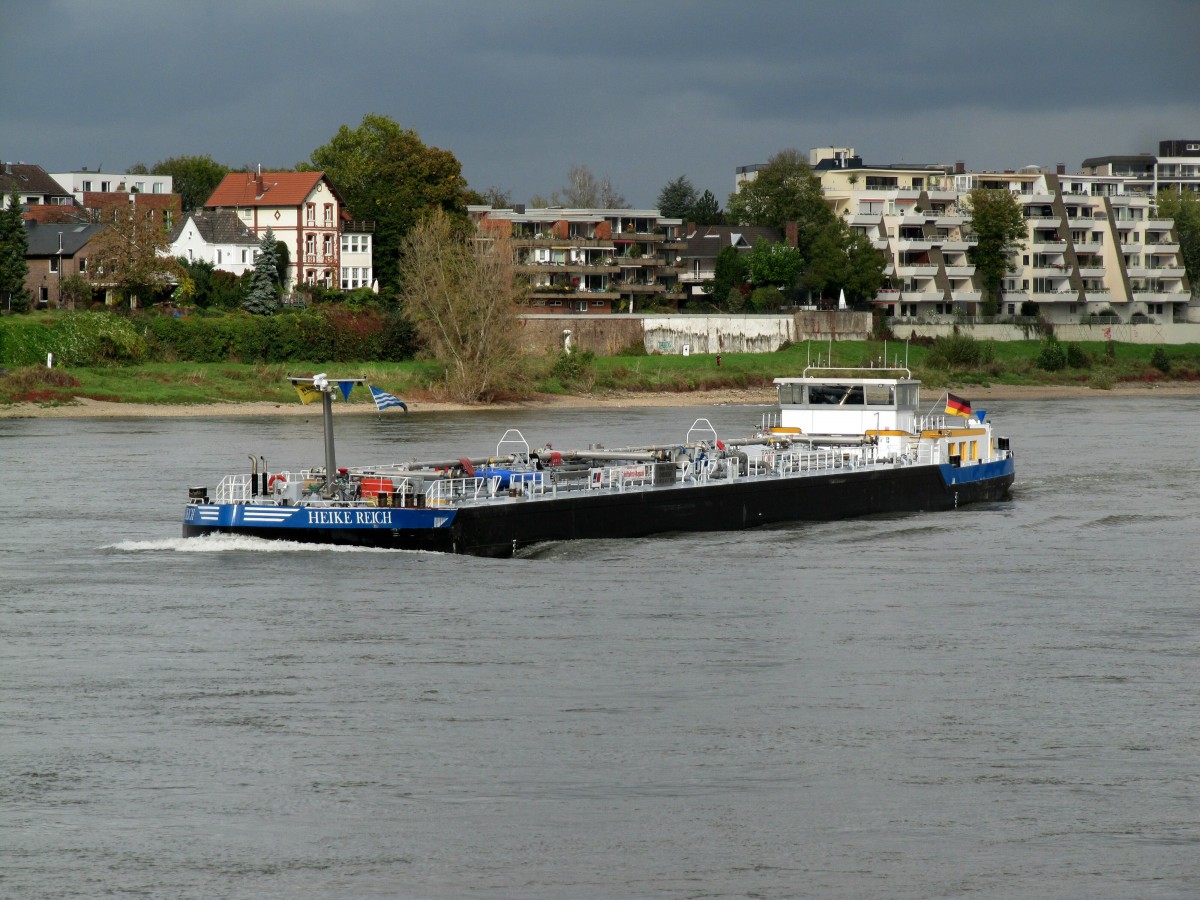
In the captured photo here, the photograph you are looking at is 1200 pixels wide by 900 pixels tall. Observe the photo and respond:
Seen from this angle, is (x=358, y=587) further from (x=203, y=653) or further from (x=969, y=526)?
(x=969, y=526)

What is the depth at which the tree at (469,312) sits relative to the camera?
286ft

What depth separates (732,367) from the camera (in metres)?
102

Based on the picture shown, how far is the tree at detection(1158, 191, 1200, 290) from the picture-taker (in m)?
149

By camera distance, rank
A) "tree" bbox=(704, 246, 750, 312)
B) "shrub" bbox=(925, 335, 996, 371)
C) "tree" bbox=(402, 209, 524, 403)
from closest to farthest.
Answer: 1. "tree" bbox=(402, 209, 524, 403)
2. "shrub" bbox=(925, 335, 996, 371)
3. "tree" bbox=(704, 246, 750, 312)

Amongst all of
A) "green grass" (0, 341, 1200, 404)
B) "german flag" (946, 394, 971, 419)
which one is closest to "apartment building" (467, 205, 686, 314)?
"green grass" (0, 341, 1200, 404)

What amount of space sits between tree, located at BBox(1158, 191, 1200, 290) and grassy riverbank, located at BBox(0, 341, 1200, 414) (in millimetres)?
27355

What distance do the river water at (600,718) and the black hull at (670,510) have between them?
0.45 metres

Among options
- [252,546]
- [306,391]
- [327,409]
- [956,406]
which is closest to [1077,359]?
[956,406]

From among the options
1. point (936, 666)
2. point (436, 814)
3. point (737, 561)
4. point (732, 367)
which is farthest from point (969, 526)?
point (732, 367)

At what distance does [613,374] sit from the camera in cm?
9638

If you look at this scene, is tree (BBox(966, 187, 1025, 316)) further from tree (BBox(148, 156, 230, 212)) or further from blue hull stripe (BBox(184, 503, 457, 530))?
blue hull stripe (BBox(184, 503, 457, 530))

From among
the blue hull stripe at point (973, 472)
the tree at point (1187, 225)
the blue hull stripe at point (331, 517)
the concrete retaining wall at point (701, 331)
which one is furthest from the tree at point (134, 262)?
the tree at point (1187, 225)

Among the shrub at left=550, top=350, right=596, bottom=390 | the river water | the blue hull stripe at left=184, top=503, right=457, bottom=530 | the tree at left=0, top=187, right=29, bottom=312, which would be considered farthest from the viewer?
the shrub at left=550, top=350, right=596, bottom=390

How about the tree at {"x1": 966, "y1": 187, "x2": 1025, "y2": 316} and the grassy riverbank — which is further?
the tree at {"x1": 966, "y1": 187, "x2": 1025, "y2": 316}
